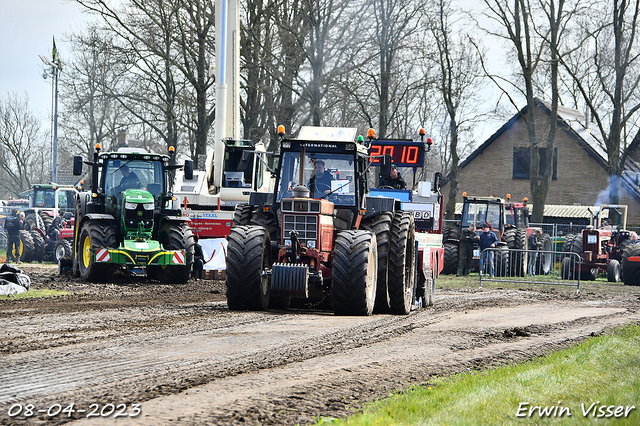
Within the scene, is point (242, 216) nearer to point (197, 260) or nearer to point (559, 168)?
point (197, 260)

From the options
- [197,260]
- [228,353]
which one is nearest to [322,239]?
[228,353]

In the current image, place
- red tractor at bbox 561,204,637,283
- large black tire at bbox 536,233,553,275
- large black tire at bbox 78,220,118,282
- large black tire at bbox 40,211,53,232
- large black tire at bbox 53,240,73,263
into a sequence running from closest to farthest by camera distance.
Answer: large black tire at bbox 78,220,118,282
large black tire at bbox 536,233,553,275
large black tire at bbox 53,240,73,263
red tractor at bbox 561,204,637,283
large black tire at bbox 40,211,53,232

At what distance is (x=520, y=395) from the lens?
606cm

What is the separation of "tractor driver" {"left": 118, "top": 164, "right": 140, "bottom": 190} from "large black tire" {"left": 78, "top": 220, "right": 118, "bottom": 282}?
109 centimetres

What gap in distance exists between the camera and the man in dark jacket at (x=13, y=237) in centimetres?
2673

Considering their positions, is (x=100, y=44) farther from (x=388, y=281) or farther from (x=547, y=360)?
(x=547, y=360)

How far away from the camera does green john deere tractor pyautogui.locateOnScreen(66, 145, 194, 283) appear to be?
55.2 ft

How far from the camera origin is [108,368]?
6898 mm

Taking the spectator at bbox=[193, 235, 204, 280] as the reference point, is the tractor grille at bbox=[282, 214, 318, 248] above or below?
above

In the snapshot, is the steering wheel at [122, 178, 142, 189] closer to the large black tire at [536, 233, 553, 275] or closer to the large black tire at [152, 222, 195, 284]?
the large black tire at [152, 222, 195, 284]

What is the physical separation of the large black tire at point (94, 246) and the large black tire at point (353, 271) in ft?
23.5

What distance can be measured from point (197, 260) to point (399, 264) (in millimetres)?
7908

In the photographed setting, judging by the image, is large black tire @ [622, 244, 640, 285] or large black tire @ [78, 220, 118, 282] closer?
large black tire @ [78, 220, 118, 282]

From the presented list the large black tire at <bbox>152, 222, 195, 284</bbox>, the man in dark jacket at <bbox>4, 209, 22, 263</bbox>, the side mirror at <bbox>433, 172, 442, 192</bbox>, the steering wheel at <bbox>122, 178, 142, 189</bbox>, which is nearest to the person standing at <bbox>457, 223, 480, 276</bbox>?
the side mirror at <bbox>433, 172, 442, 192</bbox>
